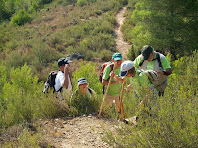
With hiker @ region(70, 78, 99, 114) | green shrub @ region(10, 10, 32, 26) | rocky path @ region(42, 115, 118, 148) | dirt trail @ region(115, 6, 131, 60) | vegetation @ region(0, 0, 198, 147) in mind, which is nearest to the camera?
vegetation @ region(0, 0, 198, 147)

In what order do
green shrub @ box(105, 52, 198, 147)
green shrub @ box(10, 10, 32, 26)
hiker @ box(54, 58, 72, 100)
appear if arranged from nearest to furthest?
green shrub @ box(105, 52, 198, 147), hiker @ box(54, 58, 72, 100), green shrub @ box(10, 10, 32, 26)

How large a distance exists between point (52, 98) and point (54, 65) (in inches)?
389

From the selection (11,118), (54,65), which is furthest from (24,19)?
(11,118)

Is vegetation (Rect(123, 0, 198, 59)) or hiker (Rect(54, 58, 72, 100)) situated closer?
hiker (Rect(54, 58, 72, 100))

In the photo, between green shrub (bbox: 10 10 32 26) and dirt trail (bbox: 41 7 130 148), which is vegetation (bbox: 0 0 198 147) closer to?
green shrub (bbox: 10 10 32 26)

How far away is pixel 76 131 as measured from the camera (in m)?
3.58

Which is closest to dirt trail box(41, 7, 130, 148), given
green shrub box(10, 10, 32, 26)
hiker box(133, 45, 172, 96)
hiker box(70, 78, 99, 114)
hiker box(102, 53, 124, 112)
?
hiker box(70, 78, 99, 114)

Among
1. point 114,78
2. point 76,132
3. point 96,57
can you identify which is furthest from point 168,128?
point 96,57

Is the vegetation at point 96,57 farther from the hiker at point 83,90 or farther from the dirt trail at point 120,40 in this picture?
the dirt trail at point 120,40

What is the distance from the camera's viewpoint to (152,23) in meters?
11.4

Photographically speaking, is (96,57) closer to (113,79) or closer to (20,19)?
(113,79)

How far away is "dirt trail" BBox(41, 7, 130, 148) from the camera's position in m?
3.18

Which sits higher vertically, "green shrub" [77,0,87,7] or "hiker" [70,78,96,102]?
"green shrub" [77,0,87,7]

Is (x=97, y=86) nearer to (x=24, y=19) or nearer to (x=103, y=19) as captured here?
(x=103, y=19)
